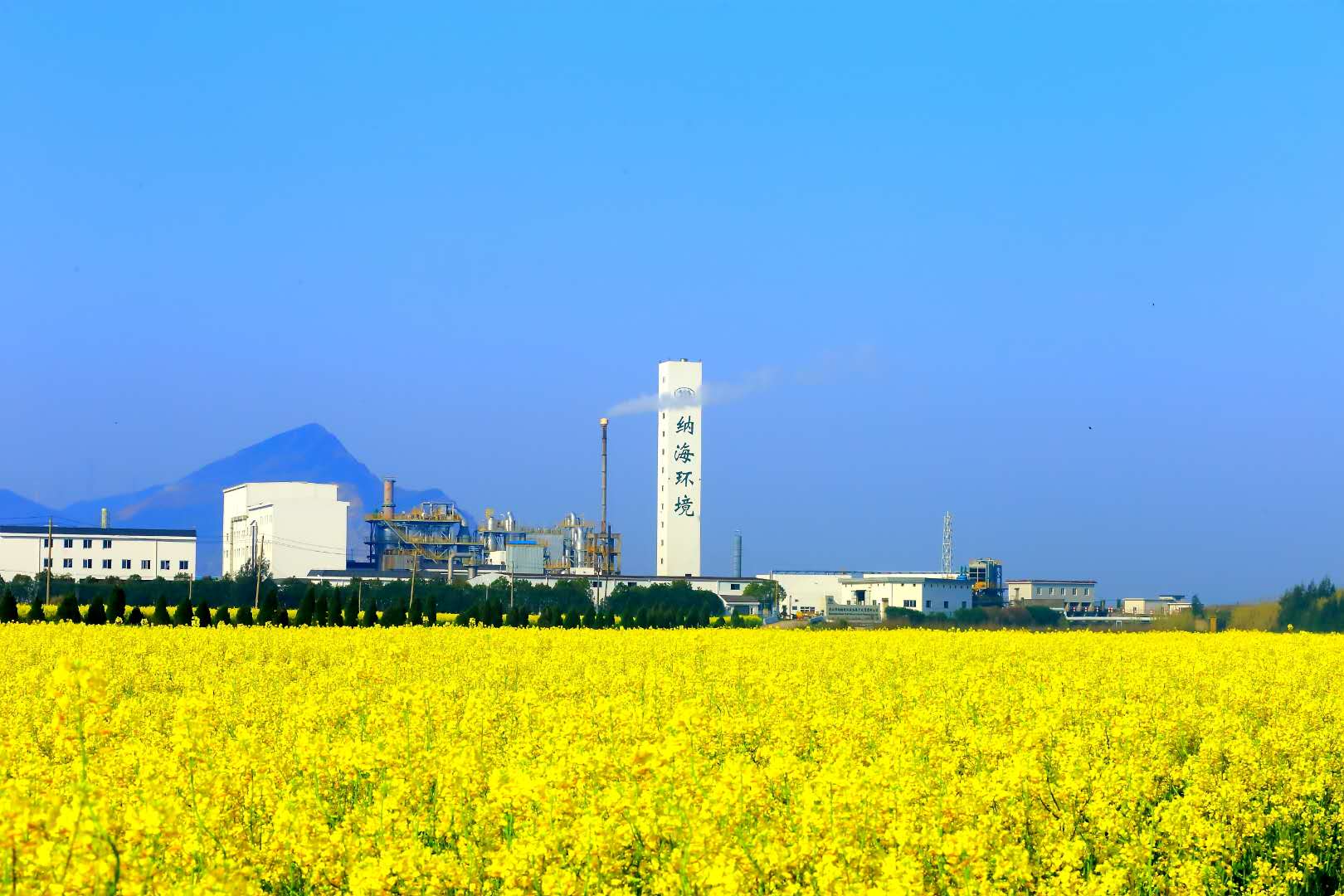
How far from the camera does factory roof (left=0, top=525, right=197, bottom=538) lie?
3794 inches

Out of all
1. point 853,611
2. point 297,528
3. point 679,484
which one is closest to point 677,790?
point 853,611

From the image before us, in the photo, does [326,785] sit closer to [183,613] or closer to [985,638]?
[985,638]

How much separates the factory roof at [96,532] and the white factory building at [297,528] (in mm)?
4508

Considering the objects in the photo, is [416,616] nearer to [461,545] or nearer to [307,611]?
[307,611]

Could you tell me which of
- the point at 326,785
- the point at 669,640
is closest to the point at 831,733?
the point at 326,785

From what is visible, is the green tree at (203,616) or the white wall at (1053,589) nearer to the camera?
the green tree at (203,616)

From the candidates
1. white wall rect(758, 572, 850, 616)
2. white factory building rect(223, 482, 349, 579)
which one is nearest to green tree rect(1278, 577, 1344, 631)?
white wall rect(758, 572, 850, 616)

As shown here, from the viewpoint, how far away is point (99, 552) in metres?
100

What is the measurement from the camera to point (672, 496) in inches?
4122

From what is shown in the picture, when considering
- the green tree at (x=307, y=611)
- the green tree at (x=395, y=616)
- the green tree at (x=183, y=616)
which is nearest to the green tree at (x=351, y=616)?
the green tree at (x=395, y=616)

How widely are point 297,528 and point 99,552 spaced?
14.6m

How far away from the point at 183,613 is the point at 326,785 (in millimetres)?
37603

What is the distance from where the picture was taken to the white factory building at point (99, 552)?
314ft

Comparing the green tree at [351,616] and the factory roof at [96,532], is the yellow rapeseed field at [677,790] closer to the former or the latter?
the green tree at [351,616]
